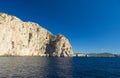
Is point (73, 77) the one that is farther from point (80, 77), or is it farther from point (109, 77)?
point (109, 77)

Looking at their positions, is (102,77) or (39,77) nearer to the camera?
(39,77)

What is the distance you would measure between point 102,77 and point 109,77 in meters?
2.24

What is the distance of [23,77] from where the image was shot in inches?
2431

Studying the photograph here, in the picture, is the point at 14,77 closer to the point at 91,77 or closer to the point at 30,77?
the point at 30,77

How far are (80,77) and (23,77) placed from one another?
17.1 meters

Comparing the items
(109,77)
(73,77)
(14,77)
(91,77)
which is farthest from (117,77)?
(14,77)

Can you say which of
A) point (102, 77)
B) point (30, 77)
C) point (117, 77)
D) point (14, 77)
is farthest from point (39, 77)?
point (117, 77)

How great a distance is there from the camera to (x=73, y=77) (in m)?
65.6

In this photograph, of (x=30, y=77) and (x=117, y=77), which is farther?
(x=117, y=77)

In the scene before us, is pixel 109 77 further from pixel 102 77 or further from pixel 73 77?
pixel 73 77

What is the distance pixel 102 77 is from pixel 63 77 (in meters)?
12.3

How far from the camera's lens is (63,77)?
64312 millimetres

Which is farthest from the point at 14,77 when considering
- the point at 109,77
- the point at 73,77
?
the point at 109,77

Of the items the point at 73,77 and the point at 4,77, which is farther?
the point at 73,77
